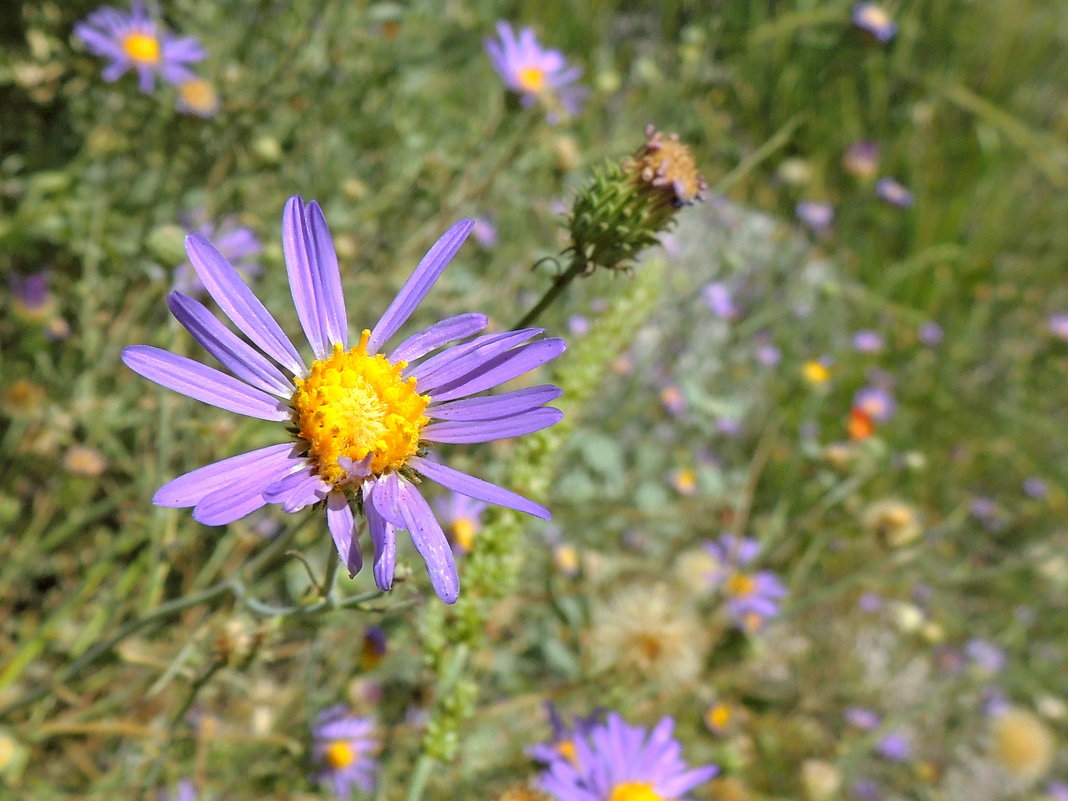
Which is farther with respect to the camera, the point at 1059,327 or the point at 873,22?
the point at 1059,327

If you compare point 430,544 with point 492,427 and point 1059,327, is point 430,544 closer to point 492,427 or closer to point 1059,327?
point 492,427

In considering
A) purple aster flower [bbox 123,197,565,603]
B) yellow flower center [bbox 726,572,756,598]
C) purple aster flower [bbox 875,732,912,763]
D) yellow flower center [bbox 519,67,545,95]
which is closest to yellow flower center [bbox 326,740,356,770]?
purple aster flower [bbox 123,197,565,603]

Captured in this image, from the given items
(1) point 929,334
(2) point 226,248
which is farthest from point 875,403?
(2) point 226,248

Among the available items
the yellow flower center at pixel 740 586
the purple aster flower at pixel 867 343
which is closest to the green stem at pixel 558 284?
the yellow flower center at pixel 740 586

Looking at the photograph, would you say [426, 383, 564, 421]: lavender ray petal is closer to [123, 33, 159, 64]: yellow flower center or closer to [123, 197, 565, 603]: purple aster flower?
[123, 197, 565, 603]: purple aster flower

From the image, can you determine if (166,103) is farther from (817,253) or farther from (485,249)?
(817,253)

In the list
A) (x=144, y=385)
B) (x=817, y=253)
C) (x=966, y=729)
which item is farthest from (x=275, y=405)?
(x=817, y=253)
